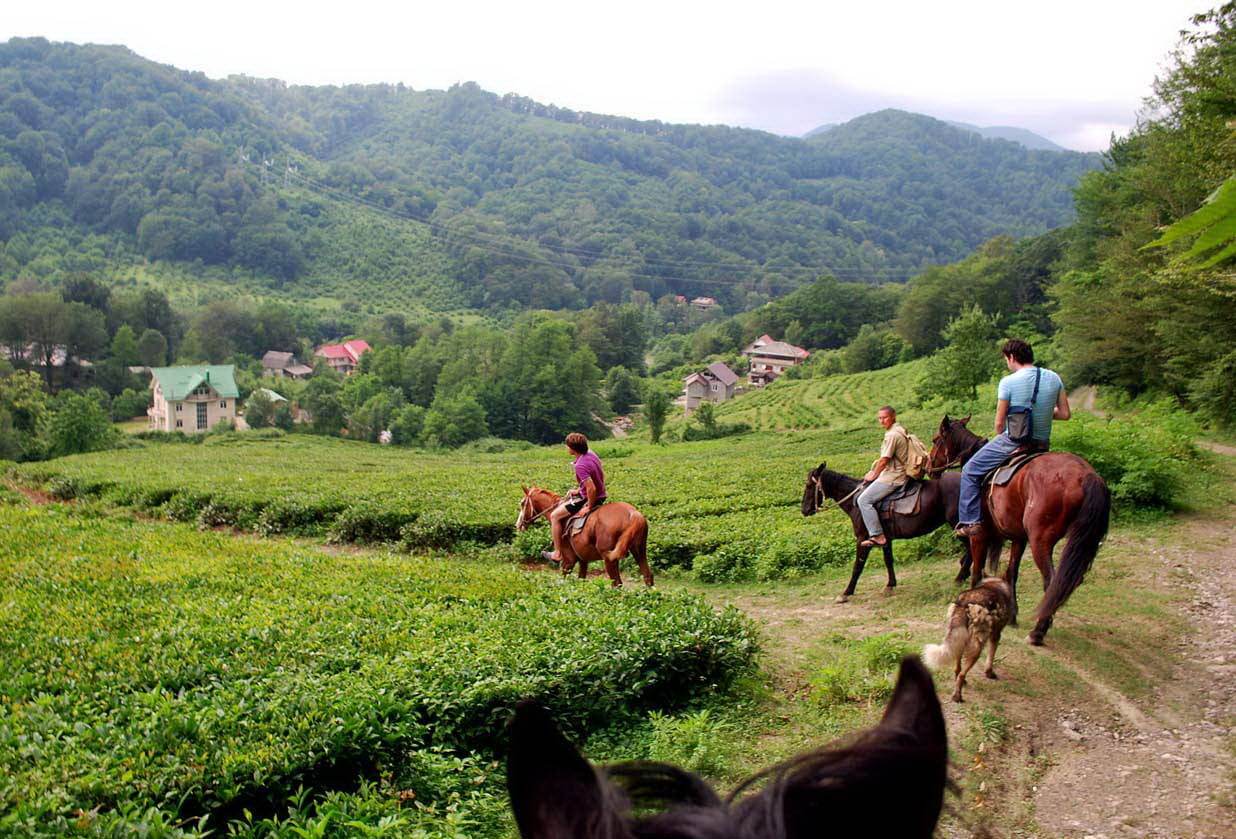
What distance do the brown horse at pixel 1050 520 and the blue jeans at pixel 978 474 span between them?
0.31 feet

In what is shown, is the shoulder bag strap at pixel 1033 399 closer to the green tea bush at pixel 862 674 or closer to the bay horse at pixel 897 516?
the bay horse at pixel 897 516

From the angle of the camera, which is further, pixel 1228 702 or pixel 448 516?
pixel 448 516

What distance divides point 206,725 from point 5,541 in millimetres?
8153

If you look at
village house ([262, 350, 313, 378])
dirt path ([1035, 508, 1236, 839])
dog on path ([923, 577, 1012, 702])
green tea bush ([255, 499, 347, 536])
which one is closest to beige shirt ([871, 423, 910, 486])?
dirt path ([1035, 508, 1236, 839])

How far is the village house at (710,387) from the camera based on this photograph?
83688 mm

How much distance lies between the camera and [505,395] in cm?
7519

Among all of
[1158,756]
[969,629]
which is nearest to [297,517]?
[969,629]

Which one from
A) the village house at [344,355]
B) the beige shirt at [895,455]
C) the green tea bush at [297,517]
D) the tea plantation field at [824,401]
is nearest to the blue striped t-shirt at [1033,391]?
the beige shirt at [895,455]

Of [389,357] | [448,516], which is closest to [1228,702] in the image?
[448,516]

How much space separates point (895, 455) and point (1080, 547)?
106 inches

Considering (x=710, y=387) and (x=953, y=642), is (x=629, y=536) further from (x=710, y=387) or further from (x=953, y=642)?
(x=710, y=387)

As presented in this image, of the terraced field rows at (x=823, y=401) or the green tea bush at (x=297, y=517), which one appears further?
the terraced field rows at (x=823, y=401)

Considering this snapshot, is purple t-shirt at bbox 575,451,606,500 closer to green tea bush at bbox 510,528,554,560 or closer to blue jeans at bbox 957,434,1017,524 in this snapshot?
green tea bush at bbox 510,528,554,560

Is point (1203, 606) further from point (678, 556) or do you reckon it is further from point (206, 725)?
point (206, 725)
